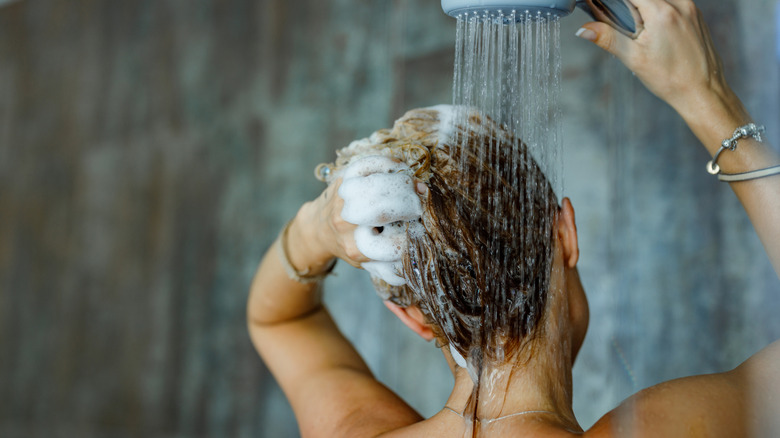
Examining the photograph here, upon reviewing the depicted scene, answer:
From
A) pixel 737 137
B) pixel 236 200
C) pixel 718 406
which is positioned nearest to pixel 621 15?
pixel 737 137

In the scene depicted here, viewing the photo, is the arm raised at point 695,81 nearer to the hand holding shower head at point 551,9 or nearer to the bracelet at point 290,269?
the hand holding shower head at point 551,9

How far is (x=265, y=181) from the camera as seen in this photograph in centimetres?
270

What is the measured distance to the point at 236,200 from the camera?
109 inches

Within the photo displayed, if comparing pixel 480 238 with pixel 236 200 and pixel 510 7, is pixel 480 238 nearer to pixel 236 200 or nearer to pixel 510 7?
pixel 510 7

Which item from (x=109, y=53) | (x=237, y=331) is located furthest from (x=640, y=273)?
(x=109, y=53)

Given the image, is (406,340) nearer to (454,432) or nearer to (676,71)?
(454,432)

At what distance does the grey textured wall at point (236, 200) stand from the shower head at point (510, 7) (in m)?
0.12

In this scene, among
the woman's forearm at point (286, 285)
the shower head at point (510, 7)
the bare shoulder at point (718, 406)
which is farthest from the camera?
the woman's forearm at point (286, 285)

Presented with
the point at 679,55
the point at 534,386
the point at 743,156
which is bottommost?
the point at 534,386

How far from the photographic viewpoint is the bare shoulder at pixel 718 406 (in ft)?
2.18

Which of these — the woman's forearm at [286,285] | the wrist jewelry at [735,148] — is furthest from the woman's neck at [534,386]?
the woman's forearm at [286,285]

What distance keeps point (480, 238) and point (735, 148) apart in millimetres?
277

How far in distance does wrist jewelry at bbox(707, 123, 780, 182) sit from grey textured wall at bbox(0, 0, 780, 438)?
13mm

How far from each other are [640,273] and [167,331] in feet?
8.14
